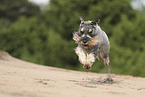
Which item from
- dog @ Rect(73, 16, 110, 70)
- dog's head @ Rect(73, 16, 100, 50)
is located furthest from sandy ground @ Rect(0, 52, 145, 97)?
dog's head @ Rect(73, 16, 100, 50)

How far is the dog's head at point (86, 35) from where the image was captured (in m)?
6.06

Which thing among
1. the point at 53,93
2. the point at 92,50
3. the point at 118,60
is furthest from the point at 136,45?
the point at 53,93

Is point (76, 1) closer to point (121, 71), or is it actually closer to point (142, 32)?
point (142, 32)

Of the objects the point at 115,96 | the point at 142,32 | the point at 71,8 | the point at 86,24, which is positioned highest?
the point at 71,8

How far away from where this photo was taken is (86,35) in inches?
241

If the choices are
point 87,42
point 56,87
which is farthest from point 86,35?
point 56,87

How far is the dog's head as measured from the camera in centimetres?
606

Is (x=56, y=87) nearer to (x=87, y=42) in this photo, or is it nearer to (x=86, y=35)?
(x=87, y=42)

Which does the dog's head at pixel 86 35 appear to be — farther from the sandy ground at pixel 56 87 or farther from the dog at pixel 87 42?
the sandy ground at pixel 56 87

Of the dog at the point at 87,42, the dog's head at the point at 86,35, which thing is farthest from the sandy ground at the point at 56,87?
the dog's head at the point at 86,35

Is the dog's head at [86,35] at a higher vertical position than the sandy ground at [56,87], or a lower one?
higher

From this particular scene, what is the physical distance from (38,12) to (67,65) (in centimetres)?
1759

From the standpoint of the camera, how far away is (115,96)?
5055 mm

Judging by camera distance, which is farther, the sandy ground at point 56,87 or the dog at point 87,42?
the dog at point 87,42
